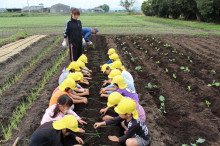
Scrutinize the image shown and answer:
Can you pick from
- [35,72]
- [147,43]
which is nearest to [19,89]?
[35,72]

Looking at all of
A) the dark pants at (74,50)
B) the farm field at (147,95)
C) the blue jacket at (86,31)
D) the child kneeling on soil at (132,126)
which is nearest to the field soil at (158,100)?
the farm field at (147,95)

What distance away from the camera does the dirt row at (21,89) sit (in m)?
4.00

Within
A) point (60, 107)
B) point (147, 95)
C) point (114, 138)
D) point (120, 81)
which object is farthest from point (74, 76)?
point (147, 95)

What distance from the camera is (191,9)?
27281 mm

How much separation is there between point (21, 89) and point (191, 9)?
28.1 meters

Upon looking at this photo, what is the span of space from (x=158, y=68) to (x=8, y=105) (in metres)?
4.83

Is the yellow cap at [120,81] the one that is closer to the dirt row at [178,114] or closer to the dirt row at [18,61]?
the dirt row at [178,114]

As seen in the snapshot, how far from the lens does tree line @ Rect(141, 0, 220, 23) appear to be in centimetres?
2228

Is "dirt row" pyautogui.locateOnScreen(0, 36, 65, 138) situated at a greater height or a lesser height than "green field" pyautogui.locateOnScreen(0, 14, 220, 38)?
lesser

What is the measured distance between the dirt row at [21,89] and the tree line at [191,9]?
21.5 m

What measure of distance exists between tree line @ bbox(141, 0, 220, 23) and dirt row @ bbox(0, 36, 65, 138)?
21482mm

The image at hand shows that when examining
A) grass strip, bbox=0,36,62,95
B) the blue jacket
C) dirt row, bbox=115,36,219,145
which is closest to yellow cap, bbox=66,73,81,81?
dirt row, bbox=115,36,219,145

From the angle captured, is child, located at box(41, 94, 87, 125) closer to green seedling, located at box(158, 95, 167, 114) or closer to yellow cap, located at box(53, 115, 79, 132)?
yellow cap, located at box(53, 115, 79, 132)

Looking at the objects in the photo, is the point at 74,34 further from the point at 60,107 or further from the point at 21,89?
the point at 60,107
